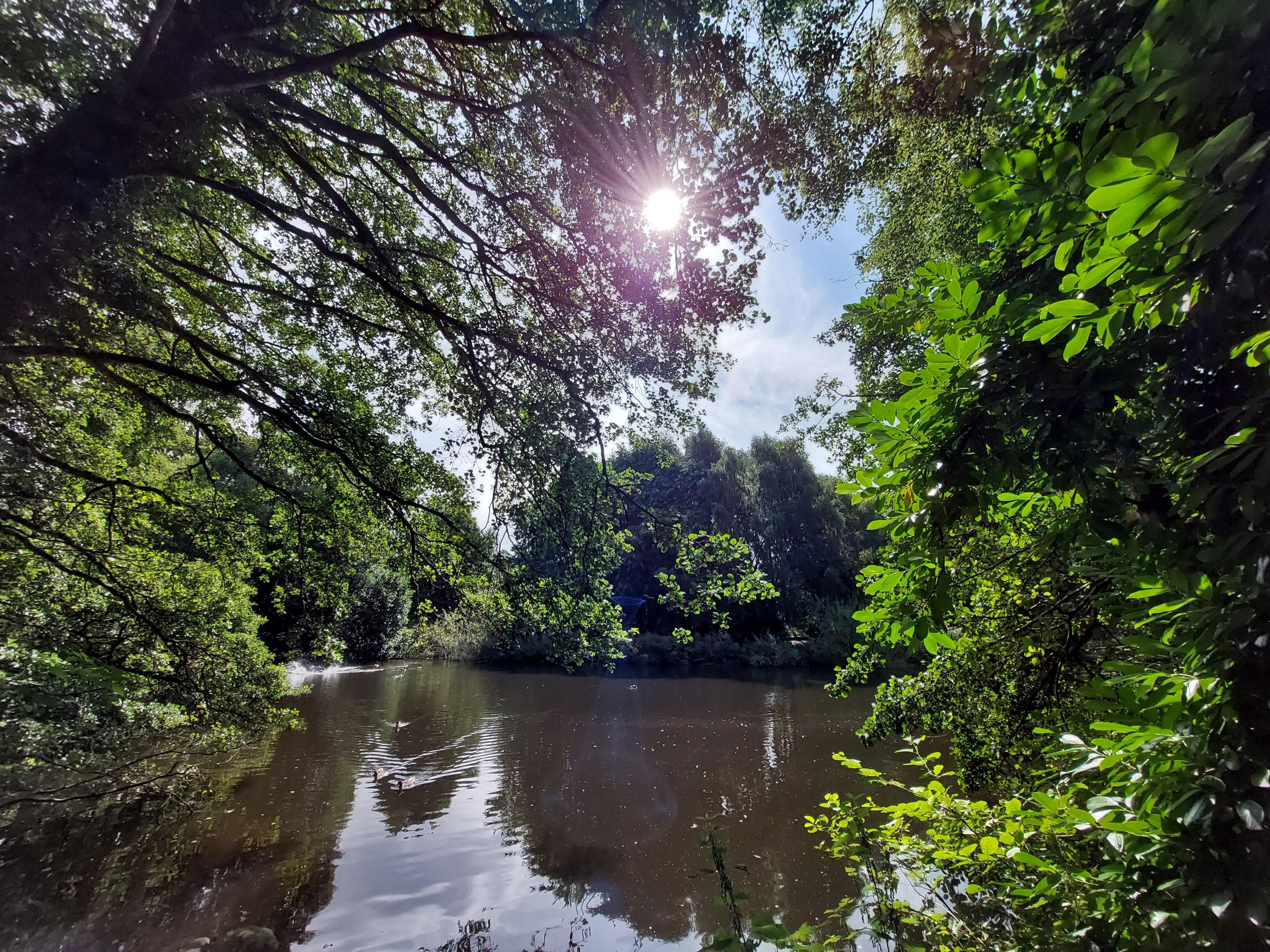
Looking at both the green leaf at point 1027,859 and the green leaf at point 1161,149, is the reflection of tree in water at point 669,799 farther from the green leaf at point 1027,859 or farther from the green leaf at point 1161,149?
the green leaf at point 1161,149

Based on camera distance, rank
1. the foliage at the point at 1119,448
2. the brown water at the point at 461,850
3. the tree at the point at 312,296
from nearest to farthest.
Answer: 1. the foliage at the point at 1119,448
2. the tree at the point at 312,296
3. the brown water at the point at 461,850

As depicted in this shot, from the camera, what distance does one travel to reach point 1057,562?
12.3 feet

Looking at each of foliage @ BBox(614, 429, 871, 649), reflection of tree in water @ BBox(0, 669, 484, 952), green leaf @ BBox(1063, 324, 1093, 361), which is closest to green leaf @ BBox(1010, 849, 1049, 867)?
green leaf @ BBox(1063, 324, 1093, 361)

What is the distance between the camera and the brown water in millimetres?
5840

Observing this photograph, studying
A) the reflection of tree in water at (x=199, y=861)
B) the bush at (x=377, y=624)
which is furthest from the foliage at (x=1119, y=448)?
the bush at (x=377, y=624)

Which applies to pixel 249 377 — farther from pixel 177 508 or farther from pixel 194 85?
pixel 194 85

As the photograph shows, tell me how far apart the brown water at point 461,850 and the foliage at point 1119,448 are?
5.93ft

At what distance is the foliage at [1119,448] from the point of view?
1.00 m

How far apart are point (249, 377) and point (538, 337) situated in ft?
10.2

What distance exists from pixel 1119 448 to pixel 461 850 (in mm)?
9461

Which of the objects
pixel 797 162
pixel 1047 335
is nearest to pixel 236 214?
pixel 797 162

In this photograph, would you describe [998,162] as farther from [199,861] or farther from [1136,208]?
[199,861]

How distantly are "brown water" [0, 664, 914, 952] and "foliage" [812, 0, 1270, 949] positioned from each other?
181 cm

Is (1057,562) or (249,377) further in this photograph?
(249,377)
